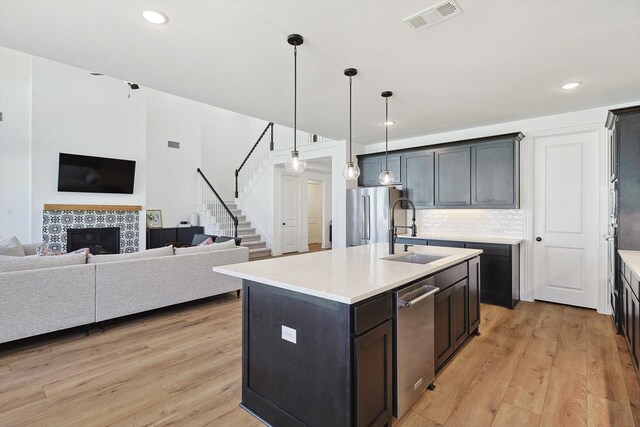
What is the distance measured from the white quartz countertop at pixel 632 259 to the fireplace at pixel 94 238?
733cm

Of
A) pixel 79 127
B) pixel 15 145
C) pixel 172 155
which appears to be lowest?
pixel 15 145

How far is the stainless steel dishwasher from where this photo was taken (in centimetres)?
190

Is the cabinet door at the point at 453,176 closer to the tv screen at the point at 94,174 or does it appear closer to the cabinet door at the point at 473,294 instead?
the cabinet door at the point at 473,294

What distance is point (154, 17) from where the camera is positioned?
213cm

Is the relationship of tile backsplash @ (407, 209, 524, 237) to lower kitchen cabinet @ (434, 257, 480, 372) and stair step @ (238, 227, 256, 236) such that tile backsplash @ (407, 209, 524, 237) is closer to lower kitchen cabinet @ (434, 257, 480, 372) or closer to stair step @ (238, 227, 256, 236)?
→ lower kitchen cabinet @ (434, 257, 480, 372)

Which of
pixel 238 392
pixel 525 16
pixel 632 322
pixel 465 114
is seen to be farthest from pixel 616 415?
pixel 465 114

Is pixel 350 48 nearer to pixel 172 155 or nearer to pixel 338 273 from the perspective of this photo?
pixel 338 273

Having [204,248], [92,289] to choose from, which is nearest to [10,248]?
[92,289]

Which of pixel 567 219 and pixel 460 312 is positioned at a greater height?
pixel 567 219

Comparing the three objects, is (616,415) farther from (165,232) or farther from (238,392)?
(165,232)

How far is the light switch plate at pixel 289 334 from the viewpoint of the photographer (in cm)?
179

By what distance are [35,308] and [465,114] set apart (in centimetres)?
531

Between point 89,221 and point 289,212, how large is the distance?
4.52 m

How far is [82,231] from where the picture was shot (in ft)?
20.4
